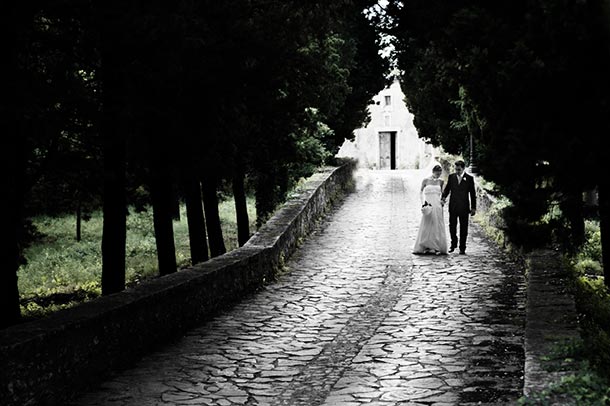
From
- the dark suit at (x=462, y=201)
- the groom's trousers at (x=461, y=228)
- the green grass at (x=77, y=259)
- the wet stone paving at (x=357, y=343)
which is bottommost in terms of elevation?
the green grass at (x=77, y=259)

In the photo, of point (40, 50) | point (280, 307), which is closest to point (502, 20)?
point (280, 307)

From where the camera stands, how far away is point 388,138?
2510 inches

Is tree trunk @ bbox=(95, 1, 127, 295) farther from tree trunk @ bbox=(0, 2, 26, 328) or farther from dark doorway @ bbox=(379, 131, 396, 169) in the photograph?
dark doorway @ bbox=(379, 131, 396, 169)

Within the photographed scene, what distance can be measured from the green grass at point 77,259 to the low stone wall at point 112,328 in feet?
14.2

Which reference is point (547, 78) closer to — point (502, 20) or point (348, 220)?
point (502, 20)

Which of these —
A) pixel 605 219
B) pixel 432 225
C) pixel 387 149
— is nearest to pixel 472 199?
pixel 432 225

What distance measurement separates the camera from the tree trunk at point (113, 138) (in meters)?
11.5

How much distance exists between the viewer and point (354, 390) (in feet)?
24.4

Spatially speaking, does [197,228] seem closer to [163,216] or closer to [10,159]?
[163,216]

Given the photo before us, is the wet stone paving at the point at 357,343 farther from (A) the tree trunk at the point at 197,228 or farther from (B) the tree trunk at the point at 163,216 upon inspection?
(A) the tree trunk at the point at 197,228

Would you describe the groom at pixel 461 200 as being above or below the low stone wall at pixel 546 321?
above

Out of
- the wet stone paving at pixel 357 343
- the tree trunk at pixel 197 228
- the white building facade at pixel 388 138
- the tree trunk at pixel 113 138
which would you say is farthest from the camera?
the white building facade at pixel 388 138

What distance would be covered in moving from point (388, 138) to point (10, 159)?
53.4 m

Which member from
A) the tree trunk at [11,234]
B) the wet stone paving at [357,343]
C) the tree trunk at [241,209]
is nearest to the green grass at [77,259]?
the tree trunk at [241,209]
